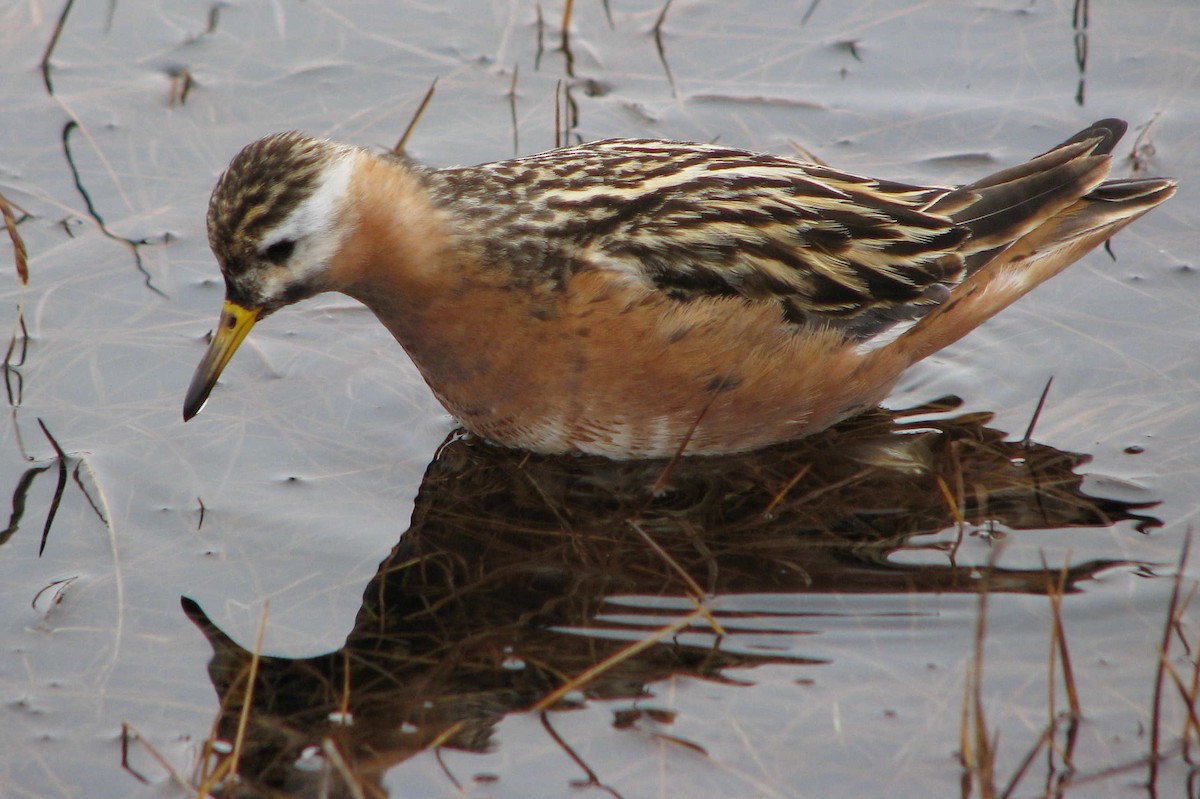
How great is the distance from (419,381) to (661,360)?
5.26ft

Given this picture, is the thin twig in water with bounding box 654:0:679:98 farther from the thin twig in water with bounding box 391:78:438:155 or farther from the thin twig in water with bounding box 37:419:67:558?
the thin twig in water with bounding box 37:419:67:558

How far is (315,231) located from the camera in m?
6.44

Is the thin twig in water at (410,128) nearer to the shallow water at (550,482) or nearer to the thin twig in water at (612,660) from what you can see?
the shallow water at (550,482)

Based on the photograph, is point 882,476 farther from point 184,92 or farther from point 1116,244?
point 184,92

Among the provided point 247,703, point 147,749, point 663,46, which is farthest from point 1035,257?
point 147,749

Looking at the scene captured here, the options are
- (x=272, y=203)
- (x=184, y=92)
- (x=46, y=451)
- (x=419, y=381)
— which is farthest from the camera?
(x=184, y=92)

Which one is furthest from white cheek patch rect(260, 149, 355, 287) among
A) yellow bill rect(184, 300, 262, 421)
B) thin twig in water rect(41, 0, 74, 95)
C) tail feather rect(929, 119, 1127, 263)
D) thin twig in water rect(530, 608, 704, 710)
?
thin twig in water rect(41, 0, 74, 95)

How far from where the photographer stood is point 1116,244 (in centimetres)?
850

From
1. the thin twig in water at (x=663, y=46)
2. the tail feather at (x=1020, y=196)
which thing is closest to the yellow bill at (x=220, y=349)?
the tail feather at (x=1020, y=196)

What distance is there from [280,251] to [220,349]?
1.91 ft

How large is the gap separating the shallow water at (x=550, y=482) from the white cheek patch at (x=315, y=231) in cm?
102

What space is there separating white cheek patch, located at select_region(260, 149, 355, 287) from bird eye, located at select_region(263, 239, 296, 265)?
0.01 m

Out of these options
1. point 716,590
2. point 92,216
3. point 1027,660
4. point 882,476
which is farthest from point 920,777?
point 92,216

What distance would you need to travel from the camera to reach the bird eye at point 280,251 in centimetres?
636
